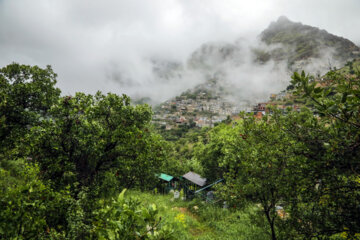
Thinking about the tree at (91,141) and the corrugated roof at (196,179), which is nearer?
the tree at (91,141)

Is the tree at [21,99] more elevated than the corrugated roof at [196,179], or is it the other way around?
the tree at [21,99]

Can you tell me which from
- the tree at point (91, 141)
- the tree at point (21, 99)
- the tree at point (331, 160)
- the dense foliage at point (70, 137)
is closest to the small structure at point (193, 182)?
the tree at point (91, 141)

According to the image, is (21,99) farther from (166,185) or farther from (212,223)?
(166,185)

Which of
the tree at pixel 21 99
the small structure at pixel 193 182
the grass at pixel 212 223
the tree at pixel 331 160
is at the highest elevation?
the tree at pixel 21 99

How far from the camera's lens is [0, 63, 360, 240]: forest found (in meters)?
2.93

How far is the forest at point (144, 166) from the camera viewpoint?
2.93 meters

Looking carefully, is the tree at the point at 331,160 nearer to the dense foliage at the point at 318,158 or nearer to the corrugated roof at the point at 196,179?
the dense foliage at the point at 318,158

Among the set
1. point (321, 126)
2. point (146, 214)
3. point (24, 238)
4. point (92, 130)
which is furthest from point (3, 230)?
point (321, 126)

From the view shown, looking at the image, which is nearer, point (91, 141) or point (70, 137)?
point (70, 137)

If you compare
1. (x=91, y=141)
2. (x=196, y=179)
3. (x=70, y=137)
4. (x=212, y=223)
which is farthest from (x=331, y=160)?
(x=196, y=179)

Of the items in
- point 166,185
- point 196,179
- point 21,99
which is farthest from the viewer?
point 196,179

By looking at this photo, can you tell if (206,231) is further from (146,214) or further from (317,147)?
(146,214)

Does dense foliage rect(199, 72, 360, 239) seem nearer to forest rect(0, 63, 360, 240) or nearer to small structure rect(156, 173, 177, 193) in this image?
forest rect(0, 63, 360, 240)

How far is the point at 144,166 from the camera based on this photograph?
10.8 meters
